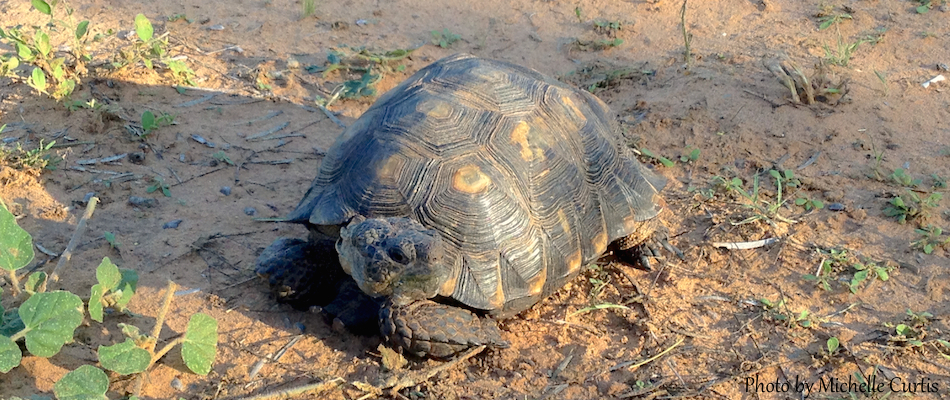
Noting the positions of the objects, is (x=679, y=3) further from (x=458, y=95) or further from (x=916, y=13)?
(x=458, y=95)

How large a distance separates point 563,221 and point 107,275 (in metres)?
2.03

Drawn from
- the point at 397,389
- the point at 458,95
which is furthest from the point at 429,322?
the point at 458,95

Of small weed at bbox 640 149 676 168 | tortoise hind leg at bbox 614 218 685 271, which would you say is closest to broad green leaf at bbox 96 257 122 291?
tortoise hind leg at bbox 614 218 685 271

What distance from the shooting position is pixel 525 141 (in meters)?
3.25

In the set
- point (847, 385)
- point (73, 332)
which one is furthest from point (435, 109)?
point (847, 385)

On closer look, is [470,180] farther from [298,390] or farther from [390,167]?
[298,390]

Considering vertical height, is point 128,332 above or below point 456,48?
above

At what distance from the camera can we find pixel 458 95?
130 inches

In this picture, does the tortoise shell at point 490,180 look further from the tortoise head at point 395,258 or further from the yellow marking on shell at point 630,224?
the tortoise head at point 395,258

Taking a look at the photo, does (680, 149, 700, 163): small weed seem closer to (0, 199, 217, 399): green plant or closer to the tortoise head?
the tortoise head

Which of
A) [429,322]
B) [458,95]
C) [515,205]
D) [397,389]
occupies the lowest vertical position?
[397,389]

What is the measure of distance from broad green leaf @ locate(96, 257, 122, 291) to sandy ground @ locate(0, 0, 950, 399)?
0.79ft

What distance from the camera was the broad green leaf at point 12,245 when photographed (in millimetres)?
2834

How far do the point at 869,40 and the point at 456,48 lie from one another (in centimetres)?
352
